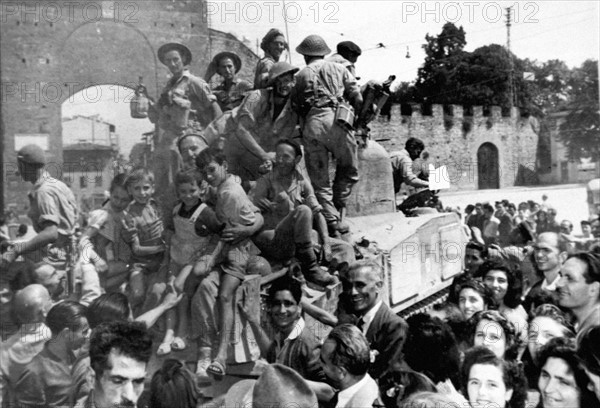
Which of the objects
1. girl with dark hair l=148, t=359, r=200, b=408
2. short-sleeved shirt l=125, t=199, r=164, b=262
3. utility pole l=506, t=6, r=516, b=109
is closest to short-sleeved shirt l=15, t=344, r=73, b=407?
girl with dark hair l=148, t=359, r=200, b=408

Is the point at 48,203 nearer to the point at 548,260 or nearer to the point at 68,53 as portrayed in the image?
the point at 68,53

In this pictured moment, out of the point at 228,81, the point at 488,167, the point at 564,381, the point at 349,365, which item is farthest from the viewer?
the point at 488,167

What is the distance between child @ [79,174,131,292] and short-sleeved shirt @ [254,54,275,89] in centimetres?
178

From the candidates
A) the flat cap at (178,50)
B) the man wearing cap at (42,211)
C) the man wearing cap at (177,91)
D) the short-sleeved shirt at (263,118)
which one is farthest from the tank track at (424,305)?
the man wearing cap at (42,211)

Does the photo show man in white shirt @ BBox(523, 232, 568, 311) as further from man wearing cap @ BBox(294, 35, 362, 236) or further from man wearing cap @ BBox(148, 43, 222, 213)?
man wearing cap @ BBox(148, 43, 222, 213)

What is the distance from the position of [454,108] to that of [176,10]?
270 inches

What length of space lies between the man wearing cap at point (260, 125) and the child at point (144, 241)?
1.14 m

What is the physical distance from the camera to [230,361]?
558cm

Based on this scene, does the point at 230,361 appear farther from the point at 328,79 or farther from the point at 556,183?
the point at 556,183

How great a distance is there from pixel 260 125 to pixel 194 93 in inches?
28.2

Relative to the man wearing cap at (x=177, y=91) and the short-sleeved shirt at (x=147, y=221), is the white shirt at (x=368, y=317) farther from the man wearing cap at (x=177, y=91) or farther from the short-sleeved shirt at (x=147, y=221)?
the man wearing cap at (x=177, y=91)

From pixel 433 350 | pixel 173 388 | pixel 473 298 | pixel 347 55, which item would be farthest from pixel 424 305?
pixel 173 388

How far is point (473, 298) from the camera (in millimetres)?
5977

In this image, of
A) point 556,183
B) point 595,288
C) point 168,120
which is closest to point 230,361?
point 168,120
